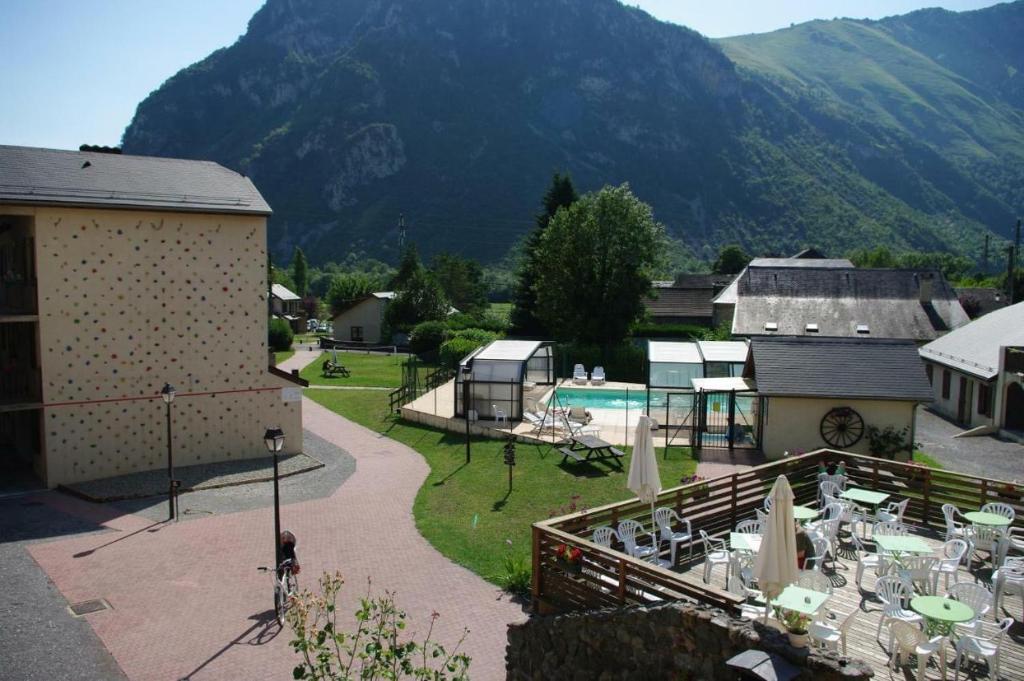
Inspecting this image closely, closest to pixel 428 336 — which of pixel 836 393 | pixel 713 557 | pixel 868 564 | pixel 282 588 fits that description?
pixel 836 393

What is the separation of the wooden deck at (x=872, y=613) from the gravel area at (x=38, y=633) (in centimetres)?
873

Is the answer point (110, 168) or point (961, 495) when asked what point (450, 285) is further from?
point (961, 495)

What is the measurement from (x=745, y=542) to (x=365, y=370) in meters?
36.1

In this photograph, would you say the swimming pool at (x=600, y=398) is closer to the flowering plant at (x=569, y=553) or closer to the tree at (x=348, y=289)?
the flowering plant at (x=569, y=553)

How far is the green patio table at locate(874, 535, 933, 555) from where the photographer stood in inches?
433

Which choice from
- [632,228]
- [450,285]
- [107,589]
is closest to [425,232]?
[450,285]

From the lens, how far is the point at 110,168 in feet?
71.9

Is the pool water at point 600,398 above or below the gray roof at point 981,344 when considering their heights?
below

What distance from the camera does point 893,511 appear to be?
14516 millimetres

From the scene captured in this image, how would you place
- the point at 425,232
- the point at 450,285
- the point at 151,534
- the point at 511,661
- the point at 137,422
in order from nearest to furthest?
the point at 511,661 < the point at 151,534 < the point at 137,422 < the point at 450,285 < the point at 425,232

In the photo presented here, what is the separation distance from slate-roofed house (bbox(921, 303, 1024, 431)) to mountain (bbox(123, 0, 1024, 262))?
3684 inches

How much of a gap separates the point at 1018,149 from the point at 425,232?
510ft

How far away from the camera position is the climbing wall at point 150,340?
20000mm

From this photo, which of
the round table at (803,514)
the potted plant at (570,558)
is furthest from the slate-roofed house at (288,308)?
the potted plant at (570,558)
